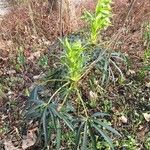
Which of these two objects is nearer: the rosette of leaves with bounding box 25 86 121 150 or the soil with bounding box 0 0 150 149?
the rosette of leaves with bounding box 25 86 121 150

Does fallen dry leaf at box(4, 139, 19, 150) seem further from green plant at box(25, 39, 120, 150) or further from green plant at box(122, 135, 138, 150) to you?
green plant at box(122, 135, 138, 150)

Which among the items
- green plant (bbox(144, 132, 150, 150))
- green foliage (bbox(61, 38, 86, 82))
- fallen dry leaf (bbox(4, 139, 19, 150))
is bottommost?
green plant (bbox(144, 132, 150, 150))

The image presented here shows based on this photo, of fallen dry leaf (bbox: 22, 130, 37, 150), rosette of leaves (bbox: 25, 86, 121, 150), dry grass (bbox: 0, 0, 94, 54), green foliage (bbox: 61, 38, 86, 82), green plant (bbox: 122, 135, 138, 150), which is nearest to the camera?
rosette of leaves (bbox: 25, 86, 121, 150)

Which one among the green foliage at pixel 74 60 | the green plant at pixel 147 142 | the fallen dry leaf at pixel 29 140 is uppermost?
the green foliage at pixel 74 60

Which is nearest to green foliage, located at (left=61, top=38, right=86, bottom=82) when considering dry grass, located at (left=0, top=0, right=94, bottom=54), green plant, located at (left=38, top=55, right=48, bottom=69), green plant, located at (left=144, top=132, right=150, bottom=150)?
green plant, located at (left=144, top=132, right=150, bottom=150)

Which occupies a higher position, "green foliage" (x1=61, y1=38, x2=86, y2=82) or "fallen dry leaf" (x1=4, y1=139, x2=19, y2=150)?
"green foliage" (x1=61, y1=38, x2=86, y2=82)

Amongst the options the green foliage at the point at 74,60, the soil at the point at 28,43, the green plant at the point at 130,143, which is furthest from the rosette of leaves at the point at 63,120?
the soil at the point at 28,43

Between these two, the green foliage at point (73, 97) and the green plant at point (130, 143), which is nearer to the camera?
the green foliage at point (73, 97)

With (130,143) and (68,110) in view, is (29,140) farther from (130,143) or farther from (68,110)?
(130,143)

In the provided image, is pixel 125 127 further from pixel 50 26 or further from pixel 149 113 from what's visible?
pixel 50 26

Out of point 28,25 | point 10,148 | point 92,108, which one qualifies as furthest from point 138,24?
point 10,148

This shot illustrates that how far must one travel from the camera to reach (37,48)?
4.92 meters

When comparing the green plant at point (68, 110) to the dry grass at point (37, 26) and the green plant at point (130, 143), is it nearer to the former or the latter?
the green plant at point (130, 143)

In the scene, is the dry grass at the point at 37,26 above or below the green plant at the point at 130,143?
above
